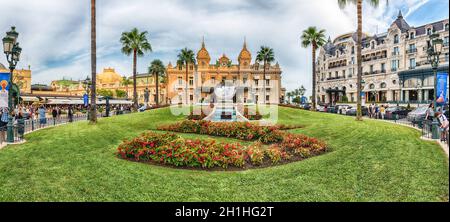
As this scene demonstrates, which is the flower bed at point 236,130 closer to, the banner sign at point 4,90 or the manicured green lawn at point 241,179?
the manicured green lawn at point 241,179

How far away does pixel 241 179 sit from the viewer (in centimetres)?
550

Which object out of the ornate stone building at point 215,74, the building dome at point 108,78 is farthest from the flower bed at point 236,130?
the building dome at point 108,78

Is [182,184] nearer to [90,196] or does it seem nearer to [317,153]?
[90,196]

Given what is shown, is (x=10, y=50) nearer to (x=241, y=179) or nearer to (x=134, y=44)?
(x=241, y=179)

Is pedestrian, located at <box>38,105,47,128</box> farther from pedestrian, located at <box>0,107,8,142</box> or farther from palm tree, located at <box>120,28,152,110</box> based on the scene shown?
palm tree, located at <box>120,28,152,110</box>

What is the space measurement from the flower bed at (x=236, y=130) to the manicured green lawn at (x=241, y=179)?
13.1ft

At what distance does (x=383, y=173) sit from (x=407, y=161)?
805 millimetres

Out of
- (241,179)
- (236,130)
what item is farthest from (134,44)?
(241,179)

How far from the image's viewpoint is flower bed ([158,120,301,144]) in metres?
11.1

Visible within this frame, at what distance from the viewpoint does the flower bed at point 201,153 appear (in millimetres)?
6664
